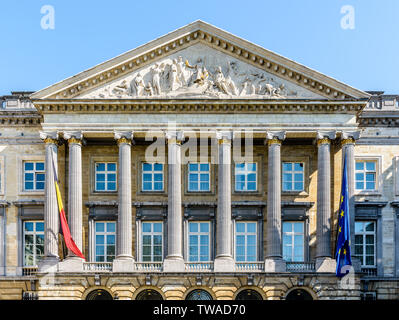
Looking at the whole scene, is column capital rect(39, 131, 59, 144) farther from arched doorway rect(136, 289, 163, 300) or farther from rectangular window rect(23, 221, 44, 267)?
arched doorway rect(136, 289, 163, 300)

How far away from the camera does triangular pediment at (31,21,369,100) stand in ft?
153

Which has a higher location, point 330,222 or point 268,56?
point 268,56

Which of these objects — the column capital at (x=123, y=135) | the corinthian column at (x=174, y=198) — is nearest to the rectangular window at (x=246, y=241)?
the corinthian column at (x=174, y=198)

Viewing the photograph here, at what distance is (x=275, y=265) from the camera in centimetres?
4497

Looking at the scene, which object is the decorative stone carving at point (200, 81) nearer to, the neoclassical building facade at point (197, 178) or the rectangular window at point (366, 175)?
the neoclassical building facade at point (197, 178)

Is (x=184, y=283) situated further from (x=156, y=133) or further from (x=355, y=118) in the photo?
(x=355, y=118)

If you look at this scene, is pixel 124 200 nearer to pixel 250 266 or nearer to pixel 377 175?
pixel 250 266

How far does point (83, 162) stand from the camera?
48.5 meters

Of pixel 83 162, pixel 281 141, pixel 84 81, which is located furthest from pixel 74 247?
pixel 281 141

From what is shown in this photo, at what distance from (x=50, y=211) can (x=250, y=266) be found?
40.3ft

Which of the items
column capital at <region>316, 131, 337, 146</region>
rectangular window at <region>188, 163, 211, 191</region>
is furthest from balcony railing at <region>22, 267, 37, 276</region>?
column capital at <region>316, 131, 337, 146</region>

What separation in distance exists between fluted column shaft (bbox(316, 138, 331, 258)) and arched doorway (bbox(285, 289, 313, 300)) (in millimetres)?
2297
